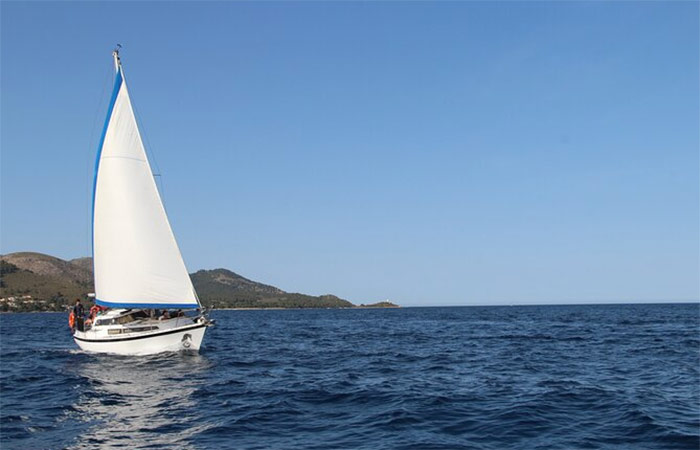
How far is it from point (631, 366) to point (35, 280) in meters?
204

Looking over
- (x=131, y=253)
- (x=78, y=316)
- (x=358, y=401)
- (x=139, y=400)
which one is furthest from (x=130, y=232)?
(x=358, y=401)

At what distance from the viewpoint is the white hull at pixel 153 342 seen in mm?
35406

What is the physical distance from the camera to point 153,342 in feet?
117

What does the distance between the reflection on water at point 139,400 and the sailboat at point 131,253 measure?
2027 mm

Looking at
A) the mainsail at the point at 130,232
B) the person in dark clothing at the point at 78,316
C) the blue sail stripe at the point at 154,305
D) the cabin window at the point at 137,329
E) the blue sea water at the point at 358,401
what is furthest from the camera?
the person in dark clothing at the point at 78,316

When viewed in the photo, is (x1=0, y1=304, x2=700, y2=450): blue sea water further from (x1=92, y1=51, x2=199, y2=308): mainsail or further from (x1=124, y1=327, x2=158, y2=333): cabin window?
(x1=92, y1=51, x2=199, y2=308): mainsail

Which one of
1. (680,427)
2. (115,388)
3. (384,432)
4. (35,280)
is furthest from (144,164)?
(35,280)

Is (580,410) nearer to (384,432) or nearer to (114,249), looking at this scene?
(384,432)

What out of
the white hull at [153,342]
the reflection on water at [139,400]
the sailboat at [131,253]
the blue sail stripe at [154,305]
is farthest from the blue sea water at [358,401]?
the blue sail stripe at [154,305]

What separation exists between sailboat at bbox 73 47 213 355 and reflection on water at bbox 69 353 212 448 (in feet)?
6.65

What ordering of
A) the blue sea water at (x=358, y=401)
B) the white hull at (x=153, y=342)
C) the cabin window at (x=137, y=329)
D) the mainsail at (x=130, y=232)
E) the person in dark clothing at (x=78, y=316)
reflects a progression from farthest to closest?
the person in dark clothing at (x=78, y=316), the mainsail at (x=130, y=232), the cabin window at (x=137, y=329), the white hull at (x=153, y=342), the blue sea water at (x=358, y=401)

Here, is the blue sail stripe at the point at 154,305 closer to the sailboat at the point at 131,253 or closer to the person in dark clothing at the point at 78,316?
the sailboat at the point at 131,253

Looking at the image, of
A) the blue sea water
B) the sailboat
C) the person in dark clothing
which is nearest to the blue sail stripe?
the sailboat

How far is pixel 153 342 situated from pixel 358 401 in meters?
19.6
